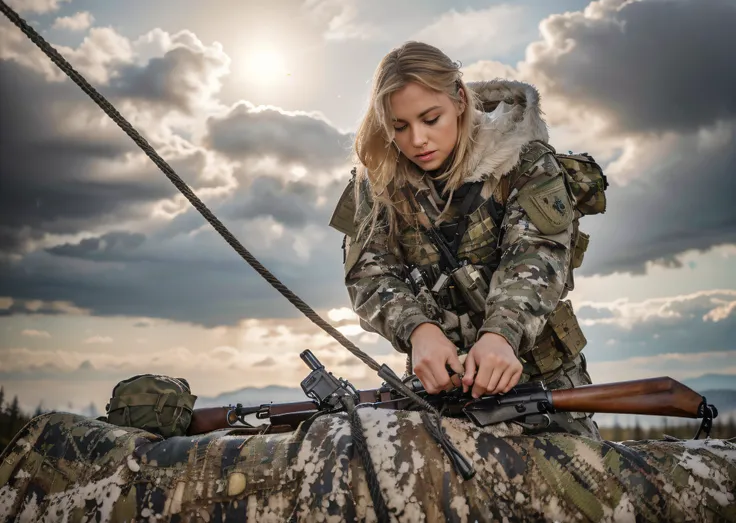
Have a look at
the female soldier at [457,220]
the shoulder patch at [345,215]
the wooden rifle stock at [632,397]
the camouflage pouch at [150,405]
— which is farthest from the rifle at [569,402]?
the shoulder patch at [345,215]

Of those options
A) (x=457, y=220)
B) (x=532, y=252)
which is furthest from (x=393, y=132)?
(x=532, y=252)

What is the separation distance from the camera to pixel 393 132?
3660mm

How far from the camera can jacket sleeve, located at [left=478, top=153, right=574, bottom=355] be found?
3.28m

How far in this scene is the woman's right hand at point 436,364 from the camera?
298 centimetres

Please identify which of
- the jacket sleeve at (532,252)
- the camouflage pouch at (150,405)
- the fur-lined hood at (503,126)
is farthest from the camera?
the fur-lined hood at (503,126)

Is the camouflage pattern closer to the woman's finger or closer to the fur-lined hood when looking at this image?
the fur-lined hood

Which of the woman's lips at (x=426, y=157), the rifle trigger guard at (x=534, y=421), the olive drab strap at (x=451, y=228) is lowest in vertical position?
the rifle trigger guard at (x=534, y=421)

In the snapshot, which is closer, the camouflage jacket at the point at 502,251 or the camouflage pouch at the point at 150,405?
the camouflage pouch at the point at 150,405

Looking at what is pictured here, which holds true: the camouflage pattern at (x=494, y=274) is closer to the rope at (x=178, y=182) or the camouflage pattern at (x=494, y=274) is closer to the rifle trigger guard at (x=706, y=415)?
the rope at (x=178, y=182)

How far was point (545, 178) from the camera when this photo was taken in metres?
3.69

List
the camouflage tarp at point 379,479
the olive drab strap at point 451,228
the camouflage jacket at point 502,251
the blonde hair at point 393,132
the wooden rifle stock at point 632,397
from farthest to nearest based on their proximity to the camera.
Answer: the olive drab strap at point 451,228 → the blonde hair at point 393,132 → the camouflage jacket at point 502,251 → the wooden rifle stock at point 632,397 → the camouflage tarp at point 379,479

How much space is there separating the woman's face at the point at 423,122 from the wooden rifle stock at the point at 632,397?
1519mm

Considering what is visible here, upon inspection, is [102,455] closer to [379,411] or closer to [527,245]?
[379,411]

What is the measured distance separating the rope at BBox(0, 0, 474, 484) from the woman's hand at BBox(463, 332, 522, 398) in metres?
0.23
